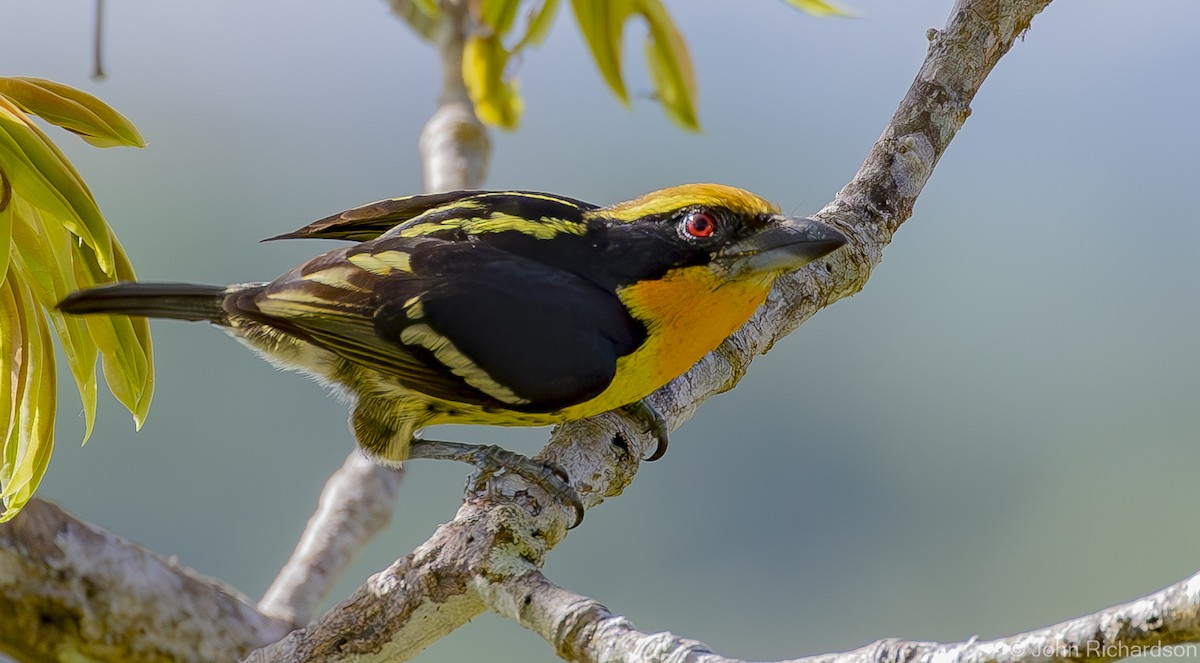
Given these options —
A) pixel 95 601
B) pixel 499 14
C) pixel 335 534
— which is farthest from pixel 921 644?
pixel 499 14

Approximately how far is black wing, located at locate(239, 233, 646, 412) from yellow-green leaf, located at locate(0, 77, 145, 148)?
550 millimetres

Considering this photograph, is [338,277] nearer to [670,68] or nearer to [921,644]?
[670,68]

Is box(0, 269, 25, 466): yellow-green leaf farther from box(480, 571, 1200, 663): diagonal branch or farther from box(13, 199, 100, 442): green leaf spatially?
box(480, 571, 1200, 663): diagonal branch

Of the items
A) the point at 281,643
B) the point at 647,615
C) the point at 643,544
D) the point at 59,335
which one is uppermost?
the point at 643,544

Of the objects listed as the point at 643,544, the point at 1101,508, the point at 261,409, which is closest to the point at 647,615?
the point at 643,544

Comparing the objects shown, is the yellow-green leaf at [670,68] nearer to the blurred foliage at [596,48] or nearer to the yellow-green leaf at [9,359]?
the blurred foliage at [596,48]

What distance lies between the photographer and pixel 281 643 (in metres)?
2.54

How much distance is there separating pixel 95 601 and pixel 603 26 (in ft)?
7.50

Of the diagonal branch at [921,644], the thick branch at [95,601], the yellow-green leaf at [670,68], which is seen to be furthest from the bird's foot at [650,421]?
the thick branch at [95,601]

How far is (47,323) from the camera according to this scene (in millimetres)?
2725

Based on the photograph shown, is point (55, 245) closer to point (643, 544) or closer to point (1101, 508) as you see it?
point (643, 544)

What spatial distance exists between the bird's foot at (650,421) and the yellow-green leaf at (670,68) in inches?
52.0

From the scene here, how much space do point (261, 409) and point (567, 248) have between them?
29587mm

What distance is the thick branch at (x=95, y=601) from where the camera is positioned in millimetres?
3154
